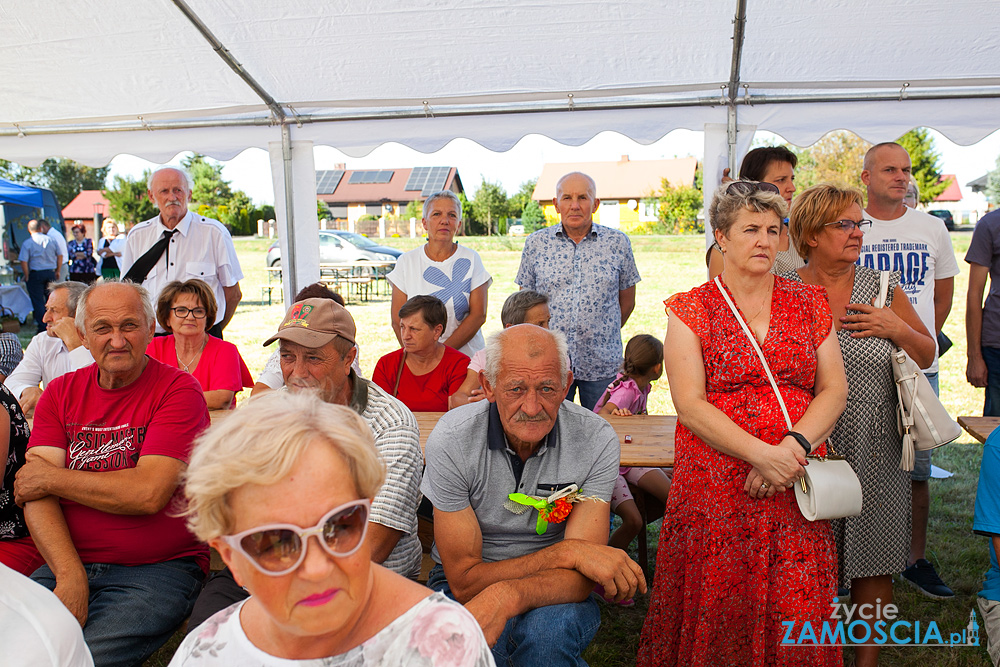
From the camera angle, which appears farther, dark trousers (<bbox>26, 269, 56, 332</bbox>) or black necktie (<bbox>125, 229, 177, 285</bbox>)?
dark trousers (<bbox>26, 269, 56, 332</bbox>)

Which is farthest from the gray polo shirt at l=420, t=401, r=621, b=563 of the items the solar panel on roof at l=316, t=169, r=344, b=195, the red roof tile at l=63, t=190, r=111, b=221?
the red roof tile at l=63, t=190, r=111, b=221

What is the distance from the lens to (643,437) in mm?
3363

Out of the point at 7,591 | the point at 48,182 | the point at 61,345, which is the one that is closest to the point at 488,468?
the point at 7,591

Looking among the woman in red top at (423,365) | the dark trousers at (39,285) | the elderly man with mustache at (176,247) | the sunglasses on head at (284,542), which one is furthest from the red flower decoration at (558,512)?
the dark trousers at (39,285)

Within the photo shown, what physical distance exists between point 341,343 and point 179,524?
2.90 feet

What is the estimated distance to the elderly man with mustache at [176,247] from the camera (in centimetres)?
530

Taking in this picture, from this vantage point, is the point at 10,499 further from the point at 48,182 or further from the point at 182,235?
the point at 48,182

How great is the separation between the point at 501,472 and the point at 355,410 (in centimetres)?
54

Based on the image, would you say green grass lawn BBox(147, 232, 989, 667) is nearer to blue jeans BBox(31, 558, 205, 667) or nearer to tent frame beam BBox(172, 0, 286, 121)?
blue jeans BBox(31, 558, 205, 667)

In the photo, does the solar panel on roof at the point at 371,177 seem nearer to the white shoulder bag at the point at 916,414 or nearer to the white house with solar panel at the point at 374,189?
the white house with solar panel at the point at 374,189

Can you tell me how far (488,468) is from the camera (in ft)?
7.89

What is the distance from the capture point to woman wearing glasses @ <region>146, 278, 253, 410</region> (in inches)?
164

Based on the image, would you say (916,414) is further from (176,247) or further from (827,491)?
(176,247)

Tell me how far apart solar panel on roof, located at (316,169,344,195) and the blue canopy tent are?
3738cm
